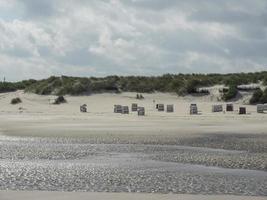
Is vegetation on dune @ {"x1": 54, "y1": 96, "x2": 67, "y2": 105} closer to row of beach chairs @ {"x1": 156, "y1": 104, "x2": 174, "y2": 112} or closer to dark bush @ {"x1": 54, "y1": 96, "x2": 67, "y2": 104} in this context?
dark bush @ {"x1": 54, "y1": 96, "x2": 67, "y2": 104}

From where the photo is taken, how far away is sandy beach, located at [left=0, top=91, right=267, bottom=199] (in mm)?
12199

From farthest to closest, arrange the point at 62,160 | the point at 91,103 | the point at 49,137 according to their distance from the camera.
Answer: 1. the point at 91,103
2. the point at 49,137
3. the point at 62,160

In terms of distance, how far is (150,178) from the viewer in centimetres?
1342

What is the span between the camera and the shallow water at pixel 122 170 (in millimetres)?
12234

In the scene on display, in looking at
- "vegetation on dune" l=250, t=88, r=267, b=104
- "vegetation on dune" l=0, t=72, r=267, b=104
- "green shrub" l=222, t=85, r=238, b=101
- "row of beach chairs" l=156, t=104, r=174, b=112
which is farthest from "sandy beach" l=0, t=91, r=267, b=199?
"vegetation on dune" l=0, t=72, r=267, b=104

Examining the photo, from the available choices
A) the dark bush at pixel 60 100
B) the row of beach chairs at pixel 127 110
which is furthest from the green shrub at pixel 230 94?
the dark bush at pixel 60 100

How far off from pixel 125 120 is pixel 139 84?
16.7m

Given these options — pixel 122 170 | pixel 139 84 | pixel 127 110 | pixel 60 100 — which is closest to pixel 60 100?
pixel 60 100

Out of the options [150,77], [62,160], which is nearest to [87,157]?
[62,160]

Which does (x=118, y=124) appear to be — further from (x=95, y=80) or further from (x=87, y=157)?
(x=95, y=80)

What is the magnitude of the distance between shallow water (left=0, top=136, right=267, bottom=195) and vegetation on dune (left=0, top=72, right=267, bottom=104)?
2322 centimetres

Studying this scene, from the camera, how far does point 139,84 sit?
4822cm

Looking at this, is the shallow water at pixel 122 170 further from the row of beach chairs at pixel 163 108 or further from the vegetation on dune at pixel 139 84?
the vegetation on dune at pixel 139 84

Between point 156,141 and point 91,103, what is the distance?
22.6 metres
